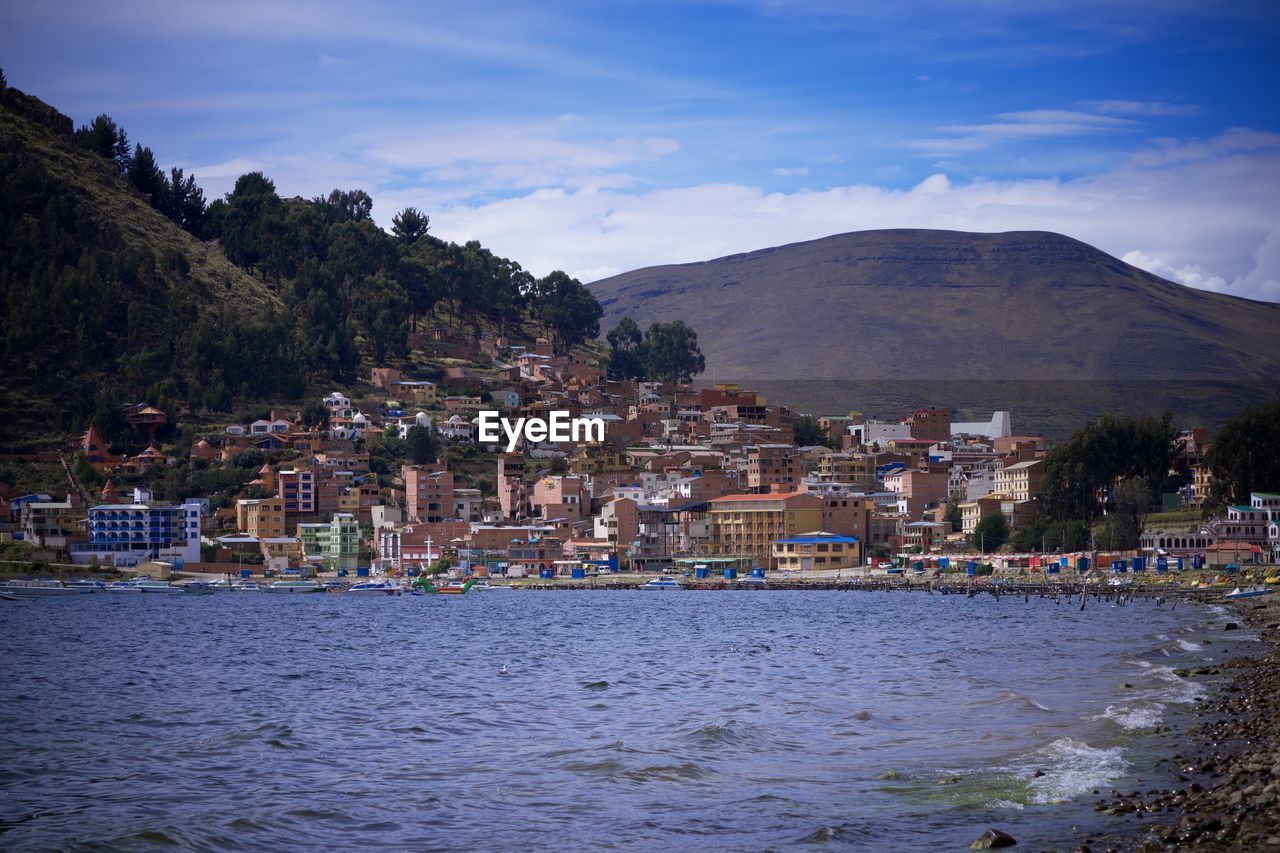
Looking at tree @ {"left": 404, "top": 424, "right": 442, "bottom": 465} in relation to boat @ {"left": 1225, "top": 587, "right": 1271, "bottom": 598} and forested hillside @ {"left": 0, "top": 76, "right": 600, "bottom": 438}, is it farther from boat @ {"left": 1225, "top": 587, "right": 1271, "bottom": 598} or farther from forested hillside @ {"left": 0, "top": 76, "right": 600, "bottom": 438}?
boat @ {"left": 1225, "top": 587, "right": 1271, "bottom": 598}

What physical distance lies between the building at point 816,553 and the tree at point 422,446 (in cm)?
3285

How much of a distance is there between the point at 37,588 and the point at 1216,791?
87.4 metres

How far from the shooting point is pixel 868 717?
92.3 feet

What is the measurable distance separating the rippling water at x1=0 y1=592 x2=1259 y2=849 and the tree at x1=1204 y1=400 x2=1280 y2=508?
48290 mm

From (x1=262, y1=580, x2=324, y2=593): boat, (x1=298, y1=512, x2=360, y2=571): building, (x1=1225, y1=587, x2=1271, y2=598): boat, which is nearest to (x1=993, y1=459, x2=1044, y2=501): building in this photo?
(x1=1225, y1=587, x2=1271, y2=598): boat

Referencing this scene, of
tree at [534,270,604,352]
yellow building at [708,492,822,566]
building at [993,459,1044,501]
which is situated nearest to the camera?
yellow building at [708,492,822,566]

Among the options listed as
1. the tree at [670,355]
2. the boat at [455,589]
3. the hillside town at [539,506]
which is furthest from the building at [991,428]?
the boat at [455,589]

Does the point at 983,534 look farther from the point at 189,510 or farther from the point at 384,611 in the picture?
the point at 189,510

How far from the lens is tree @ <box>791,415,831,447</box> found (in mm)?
153500

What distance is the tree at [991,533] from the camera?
4304 inches

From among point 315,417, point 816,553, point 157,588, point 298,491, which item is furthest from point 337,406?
point 816,553

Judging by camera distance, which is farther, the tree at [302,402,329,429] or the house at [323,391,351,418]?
the house at [323,391,351,418]

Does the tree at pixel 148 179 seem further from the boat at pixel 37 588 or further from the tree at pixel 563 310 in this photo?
the boat at pixel 37 588

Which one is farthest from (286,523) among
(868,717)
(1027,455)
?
(868,717)
